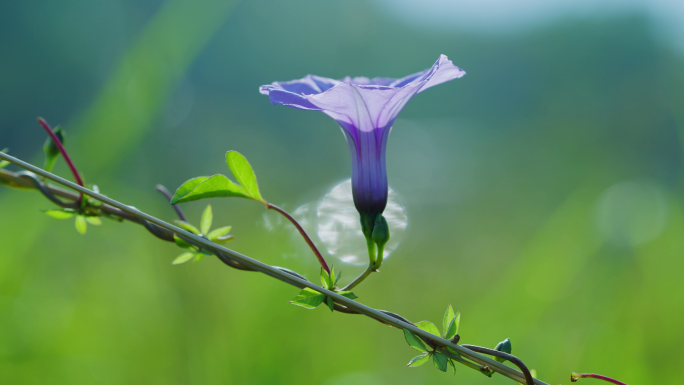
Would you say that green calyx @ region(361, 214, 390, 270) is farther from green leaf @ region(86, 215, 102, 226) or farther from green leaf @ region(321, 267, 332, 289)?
green leaf @ region(86, 215, 102, 226)

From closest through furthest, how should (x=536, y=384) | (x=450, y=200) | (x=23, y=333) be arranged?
(x=536, y=384)
(x=23, y=333)
(x=450, y=200)

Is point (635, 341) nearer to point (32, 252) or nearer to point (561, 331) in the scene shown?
point (561, 331)

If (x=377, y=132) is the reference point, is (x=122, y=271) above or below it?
below

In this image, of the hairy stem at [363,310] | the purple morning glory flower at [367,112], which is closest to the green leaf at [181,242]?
the hairy stem at [363,310]

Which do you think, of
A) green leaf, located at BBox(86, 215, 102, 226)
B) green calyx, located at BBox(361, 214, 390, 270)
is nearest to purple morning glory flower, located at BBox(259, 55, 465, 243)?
green calyx, located at BBox(361, 214, 390, 270)

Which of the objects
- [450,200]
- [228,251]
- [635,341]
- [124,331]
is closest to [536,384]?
[228,251]

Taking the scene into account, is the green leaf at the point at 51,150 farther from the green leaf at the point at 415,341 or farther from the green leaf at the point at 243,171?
the green leaf at the point at 415,341
